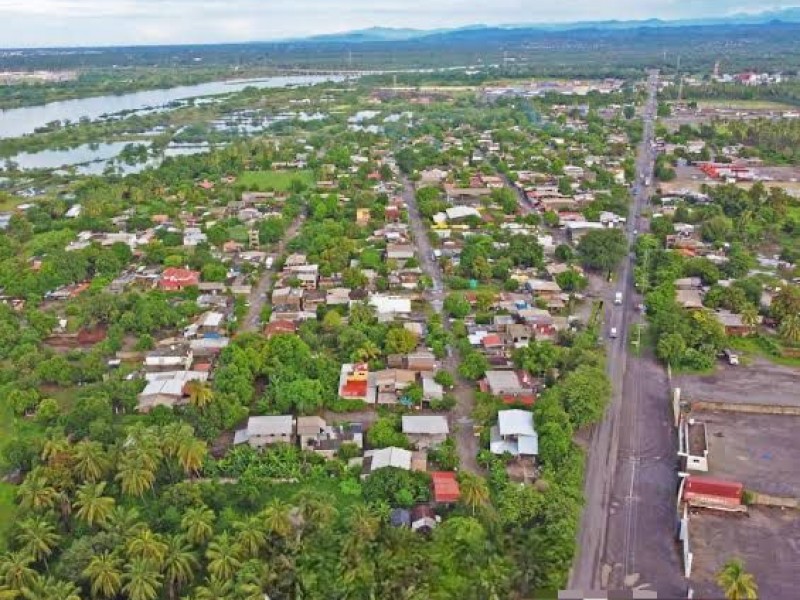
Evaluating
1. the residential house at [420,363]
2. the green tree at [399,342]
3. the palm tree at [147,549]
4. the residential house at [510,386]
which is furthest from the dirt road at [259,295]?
the palm tree at [147,549]

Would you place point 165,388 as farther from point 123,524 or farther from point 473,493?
point 473,493

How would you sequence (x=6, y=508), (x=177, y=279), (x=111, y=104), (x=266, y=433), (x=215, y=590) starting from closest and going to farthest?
(x=215, y=590)
(x=6, y=508)
(x=266, y=433)
(x=177, y=279)
(x=111, y=104)

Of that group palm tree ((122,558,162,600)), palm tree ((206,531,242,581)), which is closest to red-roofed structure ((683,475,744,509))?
palm tree ((206,531,242,581))

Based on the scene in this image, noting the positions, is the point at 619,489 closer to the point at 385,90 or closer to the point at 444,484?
the point at 444,484

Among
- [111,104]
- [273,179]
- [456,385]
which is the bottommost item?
[456,385]

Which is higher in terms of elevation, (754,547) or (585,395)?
(585,395)

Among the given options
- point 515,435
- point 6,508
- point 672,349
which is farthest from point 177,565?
point 672,349

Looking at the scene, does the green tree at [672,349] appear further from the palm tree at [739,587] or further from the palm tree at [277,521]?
the palm tree at [277,521]

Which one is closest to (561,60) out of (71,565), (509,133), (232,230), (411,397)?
(509,133)
